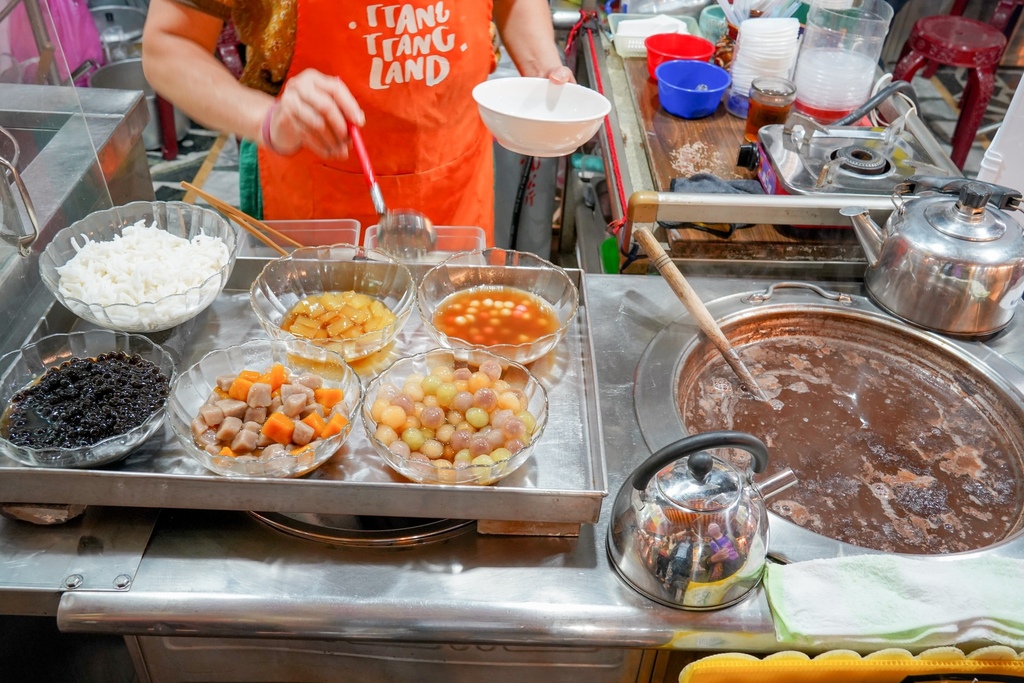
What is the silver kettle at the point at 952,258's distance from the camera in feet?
5.70

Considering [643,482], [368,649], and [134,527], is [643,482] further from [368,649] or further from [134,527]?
[134,527]

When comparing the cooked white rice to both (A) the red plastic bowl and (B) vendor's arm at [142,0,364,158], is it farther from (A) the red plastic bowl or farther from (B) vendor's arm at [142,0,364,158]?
(A) the red plastic bowl

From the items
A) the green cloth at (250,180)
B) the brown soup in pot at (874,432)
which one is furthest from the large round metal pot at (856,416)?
the green cloth at (250,180)

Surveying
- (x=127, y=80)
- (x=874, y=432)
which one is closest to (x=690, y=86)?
(x=874, y=432)

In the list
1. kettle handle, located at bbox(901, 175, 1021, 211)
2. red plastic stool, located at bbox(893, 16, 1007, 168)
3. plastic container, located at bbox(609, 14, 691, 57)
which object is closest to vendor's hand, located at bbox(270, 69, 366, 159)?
kettle handle, located at bbox(901, 175, 1021, 211)

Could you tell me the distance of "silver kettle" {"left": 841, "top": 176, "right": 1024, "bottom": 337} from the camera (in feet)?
5.70

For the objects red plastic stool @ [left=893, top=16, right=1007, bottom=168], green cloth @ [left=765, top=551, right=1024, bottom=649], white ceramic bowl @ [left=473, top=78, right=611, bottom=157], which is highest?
white ceramic bowl @ [left=473, top=78, right=611, bottom=157]

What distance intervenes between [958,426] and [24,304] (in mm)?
2026

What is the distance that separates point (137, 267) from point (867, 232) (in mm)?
1682

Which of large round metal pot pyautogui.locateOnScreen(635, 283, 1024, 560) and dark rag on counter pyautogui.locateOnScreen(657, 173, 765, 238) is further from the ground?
dark rag on counter pyautogui.locateOnScreen(657, 173, 765, 238)

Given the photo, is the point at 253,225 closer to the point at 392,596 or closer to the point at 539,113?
the point at 539,113

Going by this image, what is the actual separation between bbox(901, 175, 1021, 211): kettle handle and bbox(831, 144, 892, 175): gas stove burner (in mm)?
338

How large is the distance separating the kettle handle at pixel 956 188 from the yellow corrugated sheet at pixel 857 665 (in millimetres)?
1029

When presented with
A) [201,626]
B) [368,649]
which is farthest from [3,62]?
[368,649]
